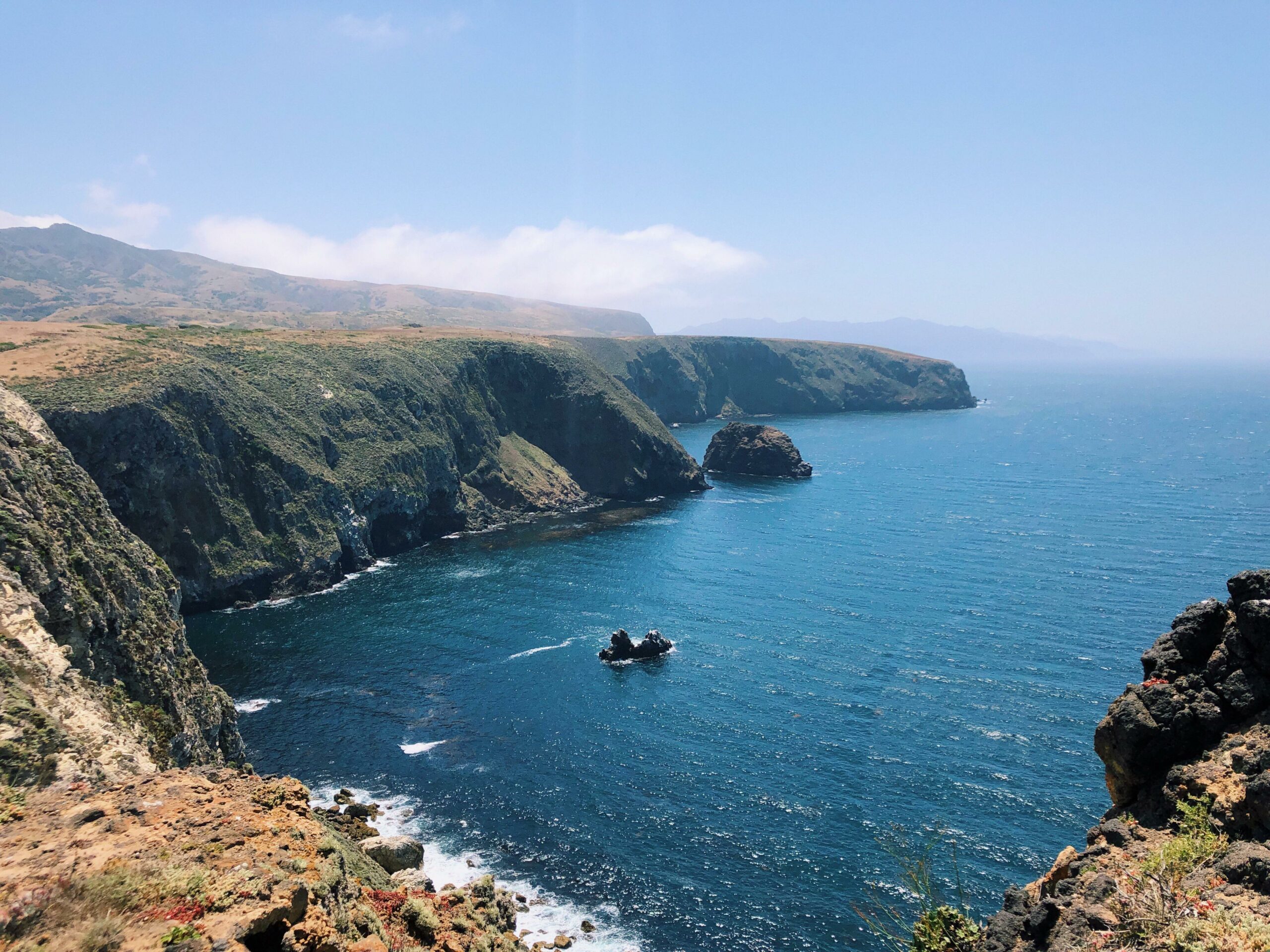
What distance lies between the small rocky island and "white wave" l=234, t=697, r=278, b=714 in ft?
432

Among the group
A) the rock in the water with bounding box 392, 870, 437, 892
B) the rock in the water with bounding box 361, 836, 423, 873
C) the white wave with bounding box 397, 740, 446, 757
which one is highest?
the rock in the water with bounding box 392, 870, 437, 892

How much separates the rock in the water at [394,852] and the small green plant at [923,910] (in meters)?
24.9

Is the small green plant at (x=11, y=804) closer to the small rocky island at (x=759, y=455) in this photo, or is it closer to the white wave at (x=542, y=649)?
the white wave at (x=542, y=649)

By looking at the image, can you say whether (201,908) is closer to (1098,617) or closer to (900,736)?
(900,736)

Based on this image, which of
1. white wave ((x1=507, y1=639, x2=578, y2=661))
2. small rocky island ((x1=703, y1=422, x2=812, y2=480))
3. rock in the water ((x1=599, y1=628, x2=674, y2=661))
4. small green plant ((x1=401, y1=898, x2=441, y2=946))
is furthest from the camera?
small rocky island ((x1=703, y1=422, x2=812, y2=480))

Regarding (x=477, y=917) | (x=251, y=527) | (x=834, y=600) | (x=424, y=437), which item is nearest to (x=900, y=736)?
(x=834, y=600)

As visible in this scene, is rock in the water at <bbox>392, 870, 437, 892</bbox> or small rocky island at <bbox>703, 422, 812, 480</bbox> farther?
small rocky island at <bbox>703, 422, 812, 480</bbox>

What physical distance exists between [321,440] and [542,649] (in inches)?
2323

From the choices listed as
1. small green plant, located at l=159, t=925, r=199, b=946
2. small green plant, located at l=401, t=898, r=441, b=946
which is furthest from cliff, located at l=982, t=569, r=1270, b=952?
small green plant, located at l=159, t=925, r=199, b=946

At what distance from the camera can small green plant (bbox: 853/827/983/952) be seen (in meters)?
26.8

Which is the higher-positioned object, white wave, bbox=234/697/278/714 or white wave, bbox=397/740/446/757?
white wave, bbox=397/740/446/757

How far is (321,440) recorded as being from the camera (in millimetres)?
120312

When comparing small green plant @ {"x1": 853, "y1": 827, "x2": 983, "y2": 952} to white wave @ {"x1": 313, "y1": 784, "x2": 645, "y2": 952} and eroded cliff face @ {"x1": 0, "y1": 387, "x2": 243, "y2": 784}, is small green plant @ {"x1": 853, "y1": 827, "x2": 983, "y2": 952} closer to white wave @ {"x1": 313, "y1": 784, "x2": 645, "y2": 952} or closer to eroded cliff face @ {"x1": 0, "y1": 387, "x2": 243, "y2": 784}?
white wave @ {"x1": 313, "y1": 784, "x2": 645, "y2": 952}

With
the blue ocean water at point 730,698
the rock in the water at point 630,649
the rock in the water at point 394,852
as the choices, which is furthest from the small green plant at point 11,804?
the rock in the water at point 630,649
